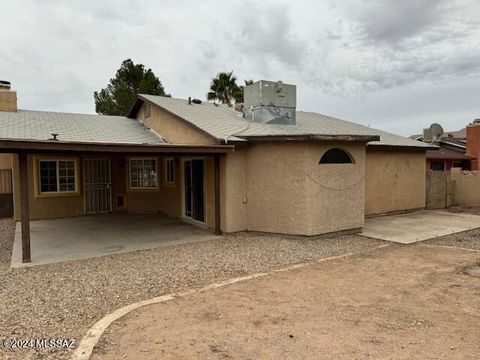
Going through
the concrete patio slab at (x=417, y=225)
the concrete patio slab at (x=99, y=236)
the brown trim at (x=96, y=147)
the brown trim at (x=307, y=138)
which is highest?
the brown trim at (x=307, y=138)

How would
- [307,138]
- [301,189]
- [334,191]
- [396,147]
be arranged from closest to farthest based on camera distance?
1. [307,138]
2. [301,189]
3. [334,191]
4. [396,147]

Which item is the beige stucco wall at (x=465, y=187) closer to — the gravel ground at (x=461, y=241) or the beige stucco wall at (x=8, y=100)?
the gravel ground at (x=461, y=241)

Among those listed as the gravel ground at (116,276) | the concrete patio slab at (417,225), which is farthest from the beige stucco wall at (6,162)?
the concrete patio slab at (417,225)

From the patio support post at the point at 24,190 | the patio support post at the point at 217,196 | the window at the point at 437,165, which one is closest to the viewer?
the patio support post at the point at 24,190

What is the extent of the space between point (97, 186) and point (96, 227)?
324 cm

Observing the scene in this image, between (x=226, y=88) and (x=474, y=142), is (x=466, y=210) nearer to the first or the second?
(x=474, y=142)

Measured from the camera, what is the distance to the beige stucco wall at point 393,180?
1308 centimetres

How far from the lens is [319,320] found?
4.52m

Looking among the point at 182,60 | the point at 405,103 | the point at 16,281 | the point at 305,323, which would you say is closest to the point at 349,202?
the point at 305,323

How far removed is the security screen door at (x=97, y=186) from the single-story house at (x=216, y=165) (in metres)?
0.04

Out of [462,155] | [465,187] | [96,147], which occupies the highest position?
[462,155]

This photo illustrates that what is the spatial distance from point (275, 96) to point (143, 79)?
1887 cm

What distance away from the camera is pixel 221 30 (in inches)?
599

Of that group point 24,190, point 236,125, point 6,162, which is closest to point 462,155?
point 236,125
